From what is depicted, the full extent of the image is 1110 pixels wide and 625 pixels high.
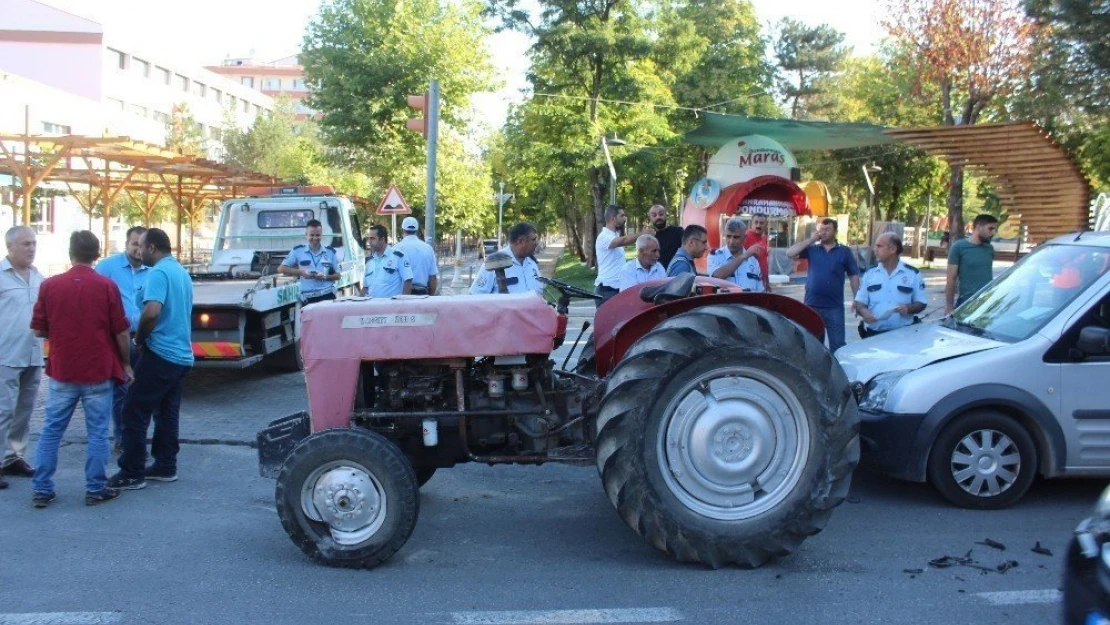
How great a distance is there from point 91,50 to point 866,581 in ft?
190

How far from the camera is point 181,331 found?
693 cm

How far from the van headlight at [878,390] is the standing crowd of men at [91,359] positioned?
4642mm

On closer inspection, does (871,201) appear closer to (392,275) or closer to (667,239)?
(667,239)

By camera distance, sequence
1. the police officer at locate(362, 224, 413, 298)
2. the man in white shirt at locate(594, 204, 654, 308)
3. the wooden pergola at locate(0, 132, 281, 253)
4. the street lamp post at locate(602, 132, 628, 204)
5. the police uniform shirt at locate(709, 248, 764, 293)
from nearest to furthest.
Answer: the police uniform shirt at locate(709, 248, 764, 293) → the man in white shirt at locate(594, 204, 654, 308) → the police officer at locate(362, 224, 413, 298) → the wooden pergola at locate(0, 132, 281, 253) → the street lamp post at locate(602, 132, 628, 204)

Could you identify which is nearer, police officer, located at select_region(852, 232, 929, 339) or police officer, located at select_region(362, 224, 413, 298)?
police officer, located at select_region(852, 232, 929, 339)

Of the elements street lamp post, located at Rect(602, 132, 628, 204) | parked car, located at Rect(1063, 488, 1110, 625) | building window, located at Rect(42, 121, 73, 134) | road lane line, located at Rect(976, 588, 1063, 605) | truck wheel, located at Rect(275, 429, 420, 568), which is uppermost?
building window, located at Rect(42, 121, 73, 134)

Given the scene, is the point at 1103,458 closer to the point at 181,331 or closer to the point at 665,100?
the point at 181,331

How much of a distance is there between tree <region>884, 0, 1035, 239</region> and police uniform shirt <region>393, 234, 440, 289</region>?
2310cm

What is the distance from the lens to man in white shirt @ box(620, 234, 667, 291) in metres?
8.49

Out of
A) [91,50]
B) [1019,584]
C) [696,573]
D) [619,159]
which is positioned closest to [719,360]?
[696,573]

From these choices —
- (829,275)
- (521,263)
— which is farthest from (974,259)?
(521,263)

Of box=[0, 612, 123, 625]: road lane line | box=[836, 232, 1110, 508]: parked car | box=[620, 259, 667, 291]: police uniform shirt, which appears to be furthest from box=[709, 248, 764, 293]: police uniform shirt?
box=[0, 612, 123, 625]: road lane line

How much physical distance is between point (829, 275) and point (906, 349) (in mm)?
2048

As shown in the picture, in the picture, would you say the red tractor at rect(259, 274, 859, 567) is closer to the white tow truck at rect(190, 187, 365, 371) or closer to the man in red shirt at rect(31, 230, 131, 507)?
the man in red shirt at rect(31, 230, 131, 507)
